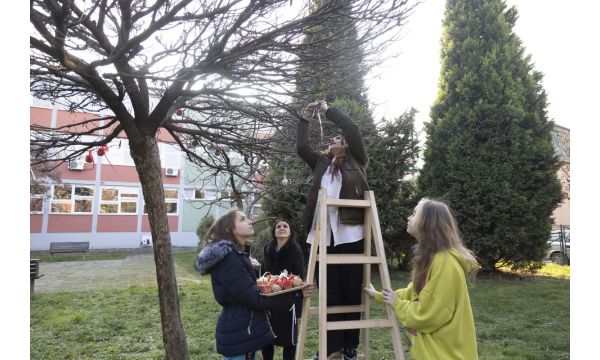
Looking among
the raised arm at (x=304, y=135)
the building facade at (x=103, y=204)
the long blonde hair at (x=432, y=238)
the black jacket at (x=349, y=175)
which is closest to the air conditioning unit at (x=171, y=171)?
the building facade at (x=103, y=204)

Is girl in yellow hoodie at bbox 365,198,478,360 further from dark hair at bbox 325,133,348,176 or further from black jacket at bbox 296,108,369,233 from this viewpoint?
dark hair at bbox 325,133,348,176

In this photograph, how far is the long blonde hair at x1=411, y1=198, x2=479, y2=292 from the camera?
2.25 m

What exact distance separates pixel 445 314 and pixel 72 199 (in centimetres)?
2026

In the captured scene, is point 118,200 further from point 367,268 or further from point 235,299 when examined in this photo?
point 367,268

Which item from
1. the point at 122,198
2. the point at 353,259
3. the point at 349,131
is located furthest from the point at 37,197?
the point at 353,259

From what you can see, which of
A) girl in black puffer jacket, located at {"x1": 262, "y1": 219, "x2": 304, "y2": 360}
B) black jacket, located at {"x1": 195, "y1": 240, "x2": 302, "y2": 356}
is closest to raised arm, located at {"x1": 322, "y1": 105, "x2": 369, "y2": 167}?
black jacket, located at {"x1": 195, "y1": 240, "x2": 302, "y2": 356}

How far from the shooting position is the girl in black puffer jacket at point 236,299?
2.40 m

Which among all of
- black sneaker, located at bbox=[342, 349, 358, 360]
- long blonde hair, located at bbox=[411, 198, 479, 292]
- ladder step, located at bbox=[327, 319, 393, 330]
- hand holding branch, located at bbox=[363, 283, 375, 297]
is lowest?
black sneaker, located at bbox=[342, 349, 358, 360]

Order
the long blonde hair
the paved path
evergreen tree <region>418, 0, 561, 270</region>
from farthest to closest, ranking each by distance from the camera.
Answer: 1. the paved path
2. evergreen tree <region>418, 0, 561, 270</region>
3. the long blonde hair

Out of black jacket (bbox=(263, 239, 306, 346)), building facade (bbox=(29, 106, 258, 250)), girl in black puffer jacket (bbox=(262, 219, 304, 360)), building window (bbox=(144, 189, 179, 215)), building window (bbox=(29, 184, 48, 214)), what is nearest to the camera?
black jacket (bbox=(263, 239, 306, 346))

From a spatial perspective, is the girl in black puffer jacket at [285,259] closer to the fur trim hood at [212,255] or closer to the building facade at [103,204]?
the fur trim hood at [212,255]

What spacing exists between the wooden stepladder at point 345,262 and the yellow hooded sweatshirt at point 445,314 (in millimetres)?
264

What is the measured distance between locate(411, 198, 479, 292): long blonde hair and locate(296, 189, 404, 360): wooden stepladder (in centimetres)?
22

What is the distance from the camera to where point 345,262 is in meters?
2.52
